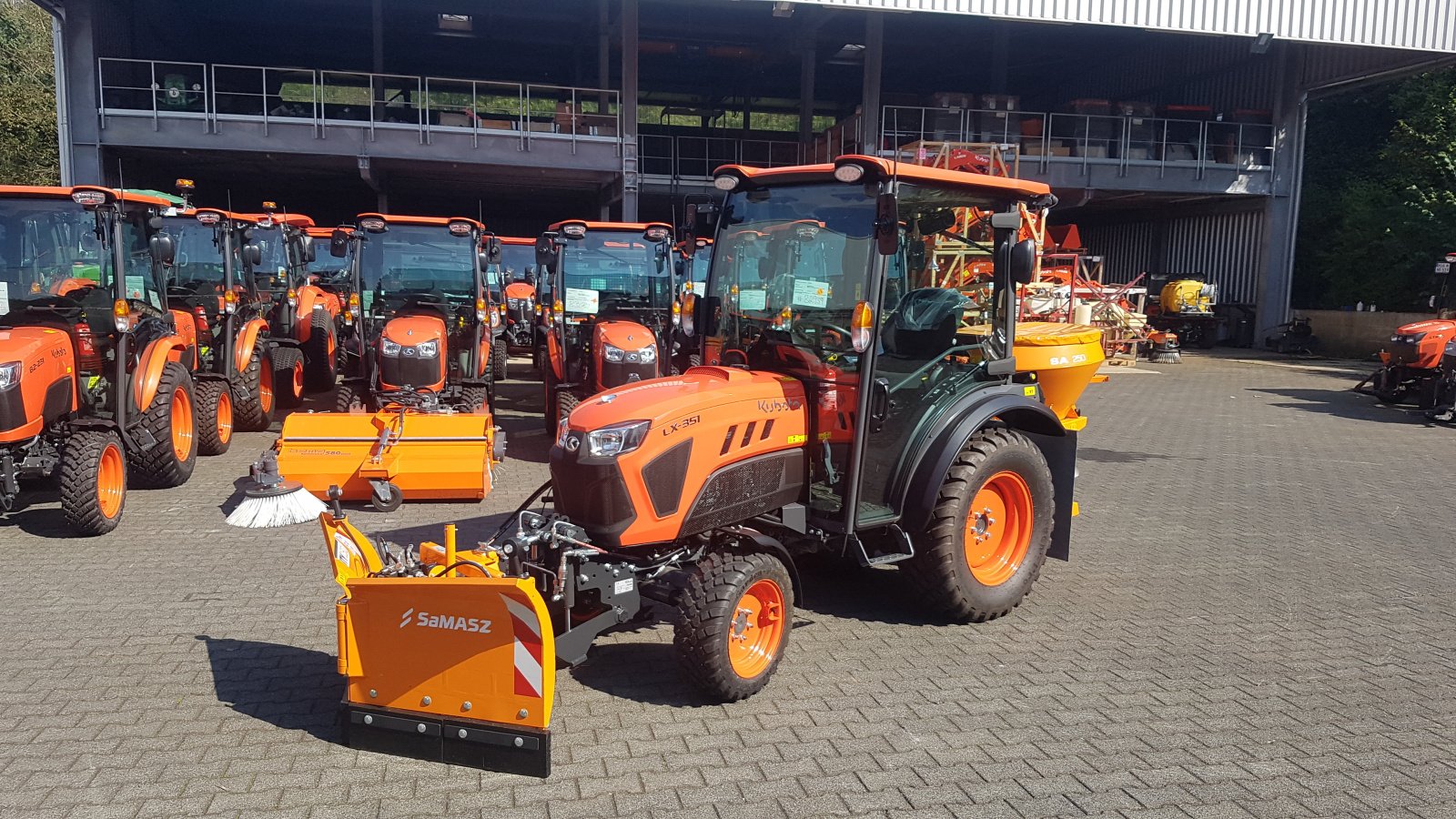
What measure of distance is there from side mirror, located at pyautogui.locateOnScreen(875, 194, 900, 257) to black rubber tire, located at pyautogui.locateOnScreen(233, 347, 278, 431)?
805cm

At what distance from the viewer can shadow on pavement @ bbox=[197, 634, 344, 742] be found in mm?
3869

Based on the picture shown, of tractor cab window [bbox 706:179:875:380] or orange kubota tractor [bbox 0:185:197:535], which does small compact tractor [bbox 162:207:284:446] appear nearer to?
orange kubota tractor [bbox 0:185:197:535]

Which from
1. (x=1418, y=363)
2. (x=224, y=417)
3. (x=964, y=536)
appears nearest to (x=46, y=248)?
(x=224, y=417)

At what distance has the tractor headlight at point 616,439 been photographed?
12.7 ft

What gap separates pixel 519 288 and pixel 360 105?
659 centimetres

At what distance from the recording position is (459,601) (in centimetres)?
343

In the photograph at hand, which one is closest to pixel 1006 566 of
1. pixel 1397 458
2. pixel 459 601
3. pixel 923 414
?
pixel 923 414

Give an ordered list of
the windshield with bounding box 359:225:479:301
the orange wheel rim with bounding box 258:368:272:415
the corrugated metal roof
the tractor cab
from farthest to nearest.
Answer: the corrugated metal roof < the orange wheel rim with bounding box 258:368:272:415 < the windshield with bounding box 359:225:479:301 < the tractor cab

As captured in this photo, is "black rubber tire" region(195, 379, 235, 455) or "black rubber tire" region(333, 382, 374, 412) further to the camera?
"black rubber tire" region(333, 382, 374, 412)

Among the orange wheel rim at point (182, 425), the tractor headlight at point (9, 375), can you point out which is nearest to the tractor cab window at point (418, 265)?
the orange wheel rim at point (182, 425)

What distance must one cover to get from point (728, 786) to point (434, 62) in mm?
30283

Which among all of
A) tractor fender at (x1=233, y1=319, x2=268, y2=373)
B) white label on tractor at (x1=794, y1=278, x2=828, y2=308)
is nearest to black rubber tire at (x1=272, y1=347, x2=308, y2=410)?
tractor fender at (x1=233, y1=319, x2=268, y2=373)

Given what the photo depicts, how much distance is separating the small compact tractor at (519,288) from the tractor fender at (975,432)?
11.0 m

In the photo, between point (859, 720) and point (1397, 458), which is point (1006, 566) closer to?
point (859, 720)
